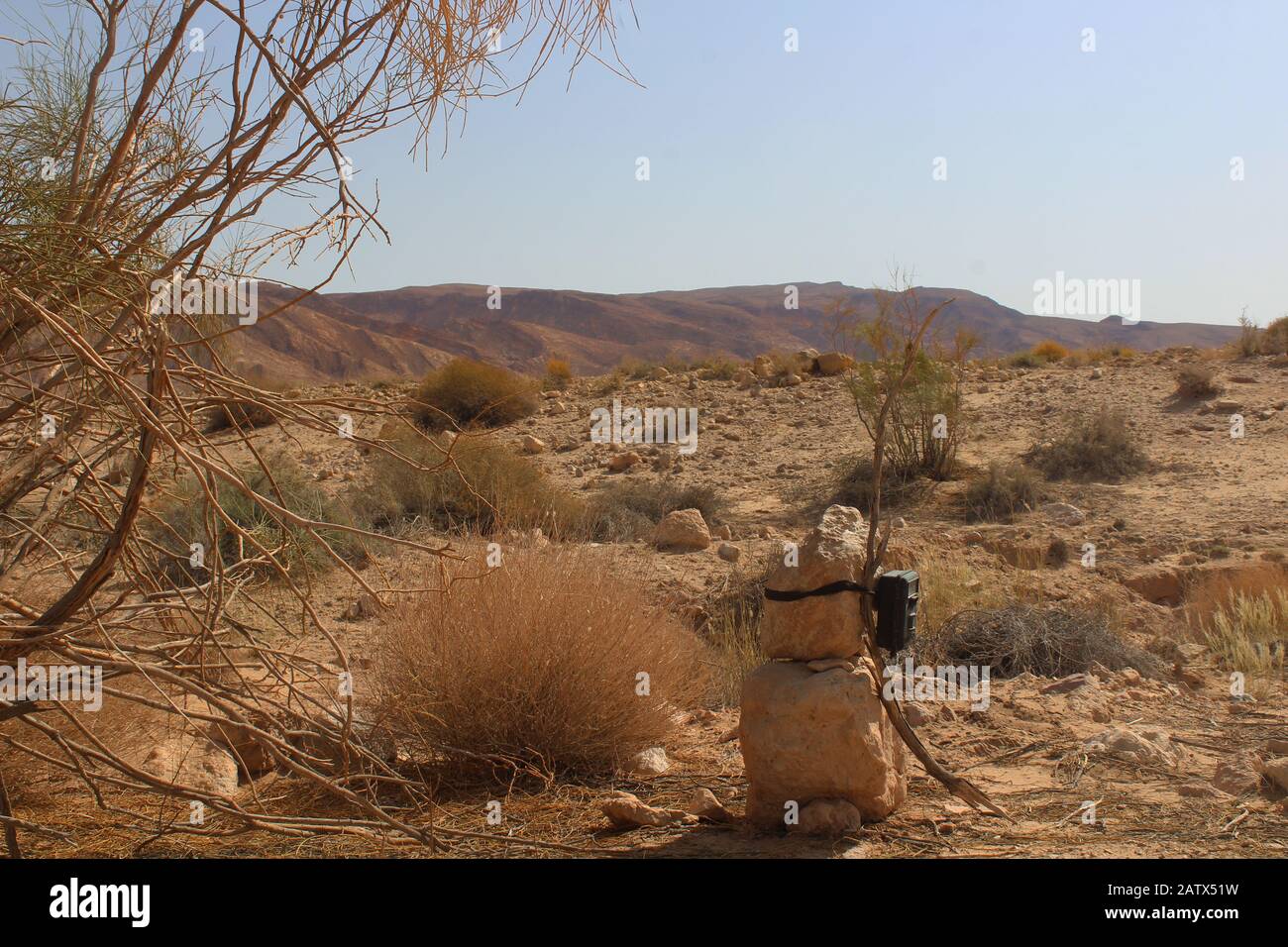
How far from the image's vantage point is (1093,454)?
43.2ft

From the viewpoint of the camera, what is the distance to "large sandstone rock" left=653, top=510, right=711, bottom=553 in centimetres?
1052

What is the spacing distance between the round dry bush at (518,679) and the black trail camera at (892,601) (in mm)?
1290

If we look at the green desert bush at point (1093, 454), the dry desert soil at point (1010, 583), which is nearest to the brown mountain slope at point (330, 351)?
the dry desert soil at point (1010, 583)

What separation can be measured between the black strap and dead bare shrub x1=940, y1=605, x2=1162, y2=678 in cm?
323

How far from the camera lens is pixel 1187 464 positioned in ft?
42.6

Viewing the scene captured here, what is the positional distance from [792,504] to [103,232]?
1028 cm

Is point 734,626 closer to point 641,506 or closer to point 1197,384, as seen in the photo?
point 641,506

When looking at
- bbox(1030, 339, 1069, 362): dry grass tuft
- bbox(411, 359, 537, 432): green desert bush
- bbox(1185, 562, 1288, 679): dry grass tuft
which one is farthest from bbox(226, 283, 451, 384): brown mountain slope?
bbox(1185, 562, 1288, 679): dry grass tuft

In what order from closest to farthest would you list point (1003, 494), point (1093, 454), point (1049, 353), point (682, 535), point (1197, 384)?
1. point (682, 535)
2. point (1003, 494)
3. point (1093, 454)
4. point (1197, 384)
5. point (1049, 353)

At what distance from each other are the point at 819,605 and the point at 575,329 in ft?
198

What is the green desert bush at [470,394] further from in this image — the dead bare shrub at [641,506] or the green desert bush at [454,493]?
the green desert bush at [454,493]

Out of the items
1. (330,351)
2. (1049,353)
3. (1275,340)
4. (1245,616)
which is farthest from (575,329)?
(1245,616)

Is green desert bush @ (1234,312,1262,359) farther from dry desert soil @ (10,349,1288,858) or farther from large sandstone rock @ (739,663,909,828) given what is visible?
large sandstone rock @ (739,663,909,828)

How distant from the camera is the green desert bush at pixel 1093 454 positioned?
13.0m
